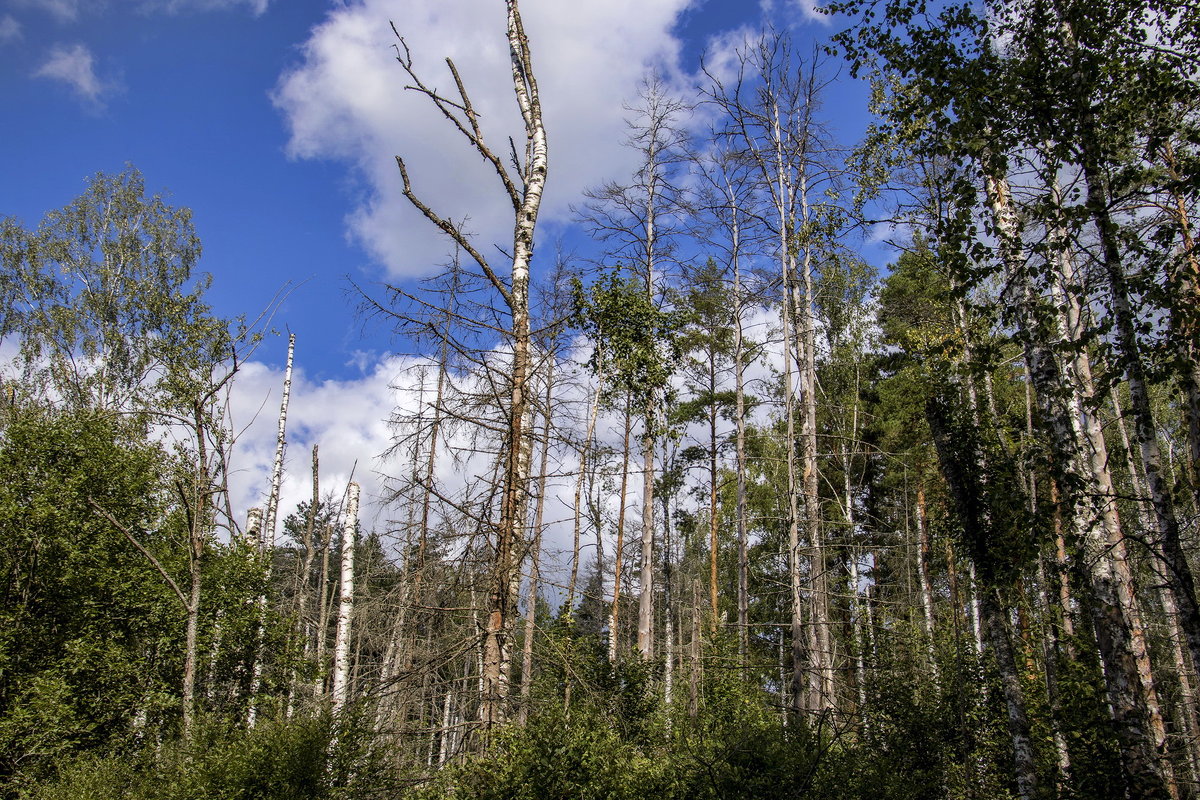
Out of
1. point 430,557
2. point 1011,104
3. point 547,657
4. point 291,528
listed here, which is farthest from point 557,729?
point 291,528

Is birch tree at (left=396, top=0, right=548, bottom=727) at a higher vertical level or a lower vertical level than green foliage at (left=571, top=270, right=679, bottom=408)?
lower

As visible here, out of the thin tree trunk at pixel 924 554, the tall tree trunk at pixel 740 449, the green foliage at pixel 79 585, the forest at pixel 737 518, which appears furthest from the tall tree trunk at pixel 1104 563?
the green foliage at pixel 79 585

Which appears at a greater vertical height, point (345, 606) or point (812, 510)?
point (812, 510)

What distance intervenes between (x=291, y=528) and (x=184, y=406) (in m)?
18.9

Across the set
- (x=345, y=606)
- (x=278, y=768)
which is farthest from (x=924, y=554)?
(x=278, y=768)

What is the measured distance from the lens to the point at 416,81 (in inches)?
215

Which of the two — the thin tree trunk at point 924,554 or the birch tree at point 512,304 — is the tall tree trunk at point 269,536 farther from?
the thin tree trunk at point 924,554

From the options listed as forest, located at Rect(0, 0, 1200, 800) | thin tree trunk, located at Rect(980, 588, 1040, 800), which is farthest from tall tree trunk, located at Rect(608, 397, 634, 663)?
thin tree trunk, located at Rect(980, 588, 1040, 800)

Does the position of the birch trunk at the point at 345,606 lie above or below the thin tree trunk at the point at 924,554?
below

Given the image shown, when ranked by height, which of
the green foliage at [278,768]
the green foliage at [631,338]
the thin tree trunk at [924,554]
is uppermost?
the green foliage at [631,338]

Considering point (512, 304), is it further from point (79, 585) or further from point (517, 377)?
point (79, 585)

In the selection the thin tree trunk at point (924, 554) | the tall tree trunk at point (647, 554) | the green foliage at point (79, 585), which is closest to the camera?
the green foliage at point (79, 585)

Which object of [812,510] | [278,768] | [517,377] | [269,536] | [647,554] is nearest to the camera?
[517,377]

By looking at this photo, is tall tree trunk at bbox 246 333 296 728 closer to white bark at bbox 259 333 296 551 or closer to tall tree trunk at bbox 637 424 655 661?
white bark at bbox 259 333 296 551
